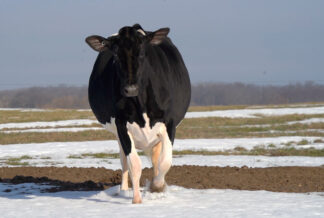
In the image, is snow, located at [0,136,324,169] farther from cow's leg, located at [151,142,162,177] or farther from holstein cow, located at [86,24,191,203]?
holstein cow, located at [86,24,191,203]

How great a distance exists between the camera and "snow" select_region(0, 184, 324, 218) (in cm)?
890

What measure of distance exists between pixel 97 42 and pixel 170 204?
3090 mm

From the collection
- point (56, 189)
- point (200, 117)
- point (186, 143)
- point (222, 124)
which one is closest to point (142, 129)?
point (56, 189)

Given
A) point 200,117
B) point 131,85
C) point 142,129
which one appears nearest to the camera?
point 131,85

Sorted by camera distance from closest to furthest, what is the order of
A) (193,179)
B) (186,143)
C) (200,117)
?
(193,179) → (186,143) → (200,117)

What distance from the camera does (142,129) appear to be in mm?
9156

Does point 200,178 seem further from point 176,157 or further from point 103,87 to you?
point 176,157

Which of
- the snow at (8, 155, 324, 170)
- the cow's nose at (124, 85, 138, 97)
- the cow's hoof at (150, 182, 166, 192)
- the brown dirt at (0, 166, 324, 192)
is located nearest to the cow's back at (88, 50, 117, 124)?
the cow's nose at (124, 85, 138, 97)

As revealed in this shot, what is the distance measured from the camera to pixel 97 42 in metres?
9.11

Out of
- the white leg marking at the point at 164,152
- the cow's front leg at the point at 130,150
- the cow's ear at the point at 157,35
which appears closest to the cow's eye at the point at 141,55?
the cow's ear at the point at 157,35

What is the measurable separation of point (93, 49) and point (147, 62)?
93 centimetres

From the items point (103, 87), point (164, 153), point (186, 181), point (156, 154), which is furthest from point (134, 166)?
point (186, 181)

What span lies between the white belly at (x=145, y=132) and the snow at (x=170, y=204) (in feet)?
3.64

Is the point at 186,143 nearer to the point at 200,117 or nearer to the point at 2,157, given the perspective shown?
the point at 2,157
